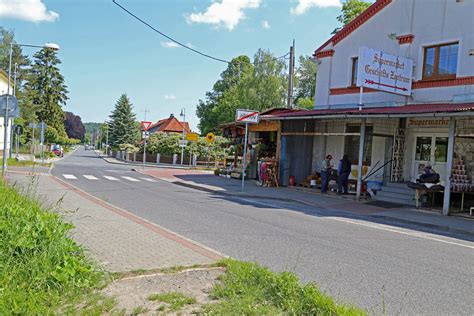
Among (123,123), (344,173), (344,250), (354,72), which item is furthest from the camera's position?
(123,123)

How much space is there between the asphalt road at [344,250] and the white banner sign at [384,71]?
19.5 feet

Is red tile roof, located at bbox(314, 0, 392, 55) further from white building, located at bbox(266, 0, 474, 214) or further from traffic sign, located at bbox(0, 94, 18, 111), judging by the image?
traffic sign, located at bbox(0, 94, 18, 111)

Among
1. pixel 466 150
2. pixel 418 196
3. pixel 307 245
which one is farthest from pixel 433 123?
pixel 307 245

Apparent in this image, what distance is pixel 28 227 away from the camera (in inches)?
193

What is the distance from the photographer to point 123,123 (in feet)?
244

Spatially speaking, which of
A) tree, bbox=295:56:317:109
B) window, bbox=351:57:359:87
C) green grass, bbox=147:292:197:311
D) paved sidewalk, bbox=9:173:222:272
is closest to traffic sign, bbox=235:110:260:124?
window, bbox=351:57:359:87

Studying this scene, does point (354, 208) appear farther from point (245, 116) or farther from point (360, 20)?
point (360, 20)

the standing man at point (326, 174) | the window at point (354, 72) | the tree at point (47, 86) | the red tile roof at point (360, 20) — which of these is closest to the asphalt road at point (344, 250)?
the standing man at point (326, 174)

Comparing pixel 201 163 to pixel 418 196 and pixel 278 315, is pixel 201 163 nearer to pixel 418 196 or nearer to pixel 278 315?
pixel 418 196

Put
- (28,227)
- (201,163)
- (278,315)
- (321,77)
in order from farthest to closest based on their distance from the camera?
(201,163)
(321,77)
(28,227)
(278,315)

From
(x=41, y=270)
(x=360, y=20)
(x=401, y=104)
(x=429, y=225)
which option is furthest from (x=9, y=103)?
(x=360, y=20)

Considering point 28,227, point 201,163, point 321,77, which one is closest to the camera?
point 28,227

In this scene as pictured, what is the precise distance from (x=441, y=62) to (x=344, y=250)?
12178 millimetres

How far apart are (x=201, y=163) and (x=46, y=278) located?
38.9 m
